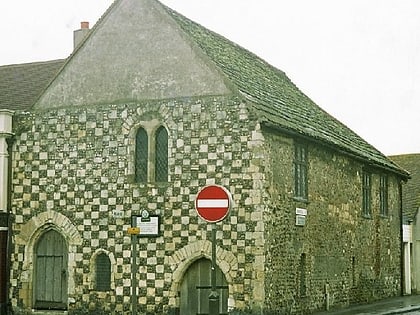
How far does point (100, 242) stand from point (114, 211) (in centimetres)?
104

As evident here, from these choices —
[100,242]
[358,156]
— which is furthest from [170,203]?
[358,156]

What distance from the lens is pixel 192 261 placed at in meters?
25.1

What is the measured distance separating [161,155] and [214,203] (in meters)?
9.04

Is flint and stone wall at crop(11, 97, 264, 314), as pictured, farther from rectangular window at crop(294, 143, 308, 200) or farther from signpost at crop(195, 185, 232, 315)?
signpost at crop(195, 185, 232, 315)

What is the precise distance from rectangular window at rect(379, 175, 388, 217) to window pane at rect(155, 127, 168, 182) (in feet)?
45.1

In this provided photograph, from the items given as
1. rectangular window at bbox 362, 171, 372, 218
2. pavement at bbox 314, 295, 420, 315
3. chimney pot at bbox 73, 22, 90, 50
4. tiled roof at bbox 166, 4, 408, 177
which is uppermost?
chimney pot at bbox 73, 22, 90, 50

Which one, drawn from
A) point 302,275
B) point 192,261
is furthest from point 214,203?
point 302,275

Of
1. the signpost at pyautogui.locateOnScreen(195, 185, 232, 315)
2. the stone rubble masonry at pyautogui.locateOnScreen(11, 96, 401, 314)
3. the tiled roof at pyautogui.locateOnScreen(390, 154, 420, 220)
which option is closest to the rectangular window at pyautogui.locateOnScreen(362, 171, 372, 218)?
the stone rubble masonry at pyautogui.locateOnScreen(11, 96, 401, 314)

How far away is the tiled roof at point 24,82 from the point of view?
30.4 m

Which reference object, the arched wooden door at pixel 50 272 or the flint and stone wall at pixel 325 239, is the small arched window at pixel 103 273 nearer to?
the arched wooden door at pixel 50 272

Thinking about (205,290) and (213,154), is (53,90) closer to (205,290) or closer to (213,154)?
(213,154)

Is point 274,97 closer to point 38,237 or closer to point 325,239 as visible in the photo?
point 325,239

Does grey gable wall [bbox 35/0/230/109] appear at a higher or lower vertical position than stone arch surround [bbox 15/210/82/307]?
higher

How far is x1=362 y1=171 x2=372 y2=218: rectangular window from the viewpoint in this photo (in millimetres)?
34344
